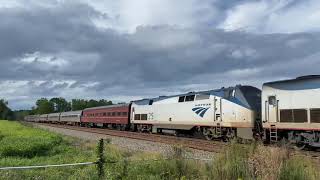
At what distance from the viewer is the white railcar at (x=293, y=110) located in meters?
19.3

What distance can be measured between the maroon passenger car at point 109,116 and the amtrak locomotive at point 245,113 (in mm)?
4827

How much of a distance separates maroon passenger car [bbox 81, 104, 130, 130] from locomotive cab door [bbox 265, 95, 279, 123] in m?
27.2

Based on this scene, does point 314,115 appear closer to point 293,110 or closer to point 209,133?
point 293,110

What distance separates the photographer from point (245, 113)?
25016 mm

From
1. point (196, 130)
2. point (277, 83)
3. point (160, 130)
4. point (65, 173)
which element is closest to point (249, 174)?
point (65, 173)

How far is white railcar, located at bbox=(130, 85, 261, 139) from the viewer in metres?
25.2

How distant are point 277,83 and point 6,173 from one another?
1453 centimetres

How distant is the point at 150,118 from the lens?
4034cm

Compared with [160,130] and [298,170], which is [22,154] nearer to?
[298,170]

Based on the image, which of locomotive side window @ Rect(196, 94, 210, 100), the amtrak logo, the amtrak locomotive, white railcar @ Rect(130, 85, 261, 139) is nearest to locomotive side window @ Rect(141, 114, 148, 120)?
the amtrak locomotive

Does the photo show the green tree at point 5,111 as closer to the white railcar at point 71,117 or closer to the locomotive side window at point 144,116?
the white railcar at point 71,117

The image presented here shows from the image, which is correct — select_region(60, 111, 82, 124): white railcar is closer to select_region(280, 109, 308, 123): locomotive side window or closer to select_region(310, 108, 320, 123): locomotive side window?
select_region(280, 109, 308, 123): locomotive side window

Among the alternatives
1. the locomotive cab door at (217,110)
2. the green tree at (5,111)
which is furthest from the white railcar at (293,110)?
the green tree at (5,111)

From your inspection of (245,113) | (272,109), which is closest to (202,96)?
(245,113)
